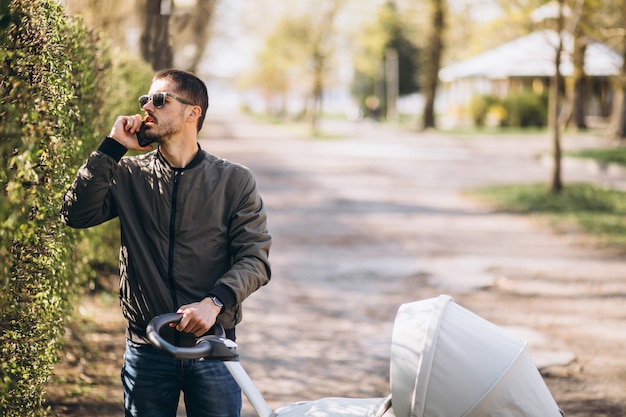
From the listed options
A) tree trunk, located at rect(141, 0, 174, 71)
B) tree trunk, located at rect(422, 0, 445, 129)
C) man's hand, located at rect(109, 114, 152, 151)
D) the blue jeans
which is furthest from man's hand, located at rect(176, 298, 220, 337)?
tree trunk, located at rect(422, 0, 445, 129)

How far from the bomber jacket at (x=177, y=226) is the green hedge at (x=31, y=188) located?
0.26 metres

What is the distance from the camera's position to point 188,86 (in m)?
3.33

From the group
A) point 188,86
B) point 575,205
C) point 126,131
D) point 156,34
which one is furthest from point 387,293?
point 575,205

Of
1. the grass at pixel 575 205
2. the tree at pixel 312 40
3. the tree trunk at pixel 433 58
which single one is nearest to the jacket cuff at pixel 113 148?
the grass at pixel 575 205

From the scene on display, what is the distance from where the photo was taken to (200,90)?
336 centimetres

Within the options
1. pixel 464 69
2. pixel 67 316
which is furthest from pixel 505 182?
pixel 464 69

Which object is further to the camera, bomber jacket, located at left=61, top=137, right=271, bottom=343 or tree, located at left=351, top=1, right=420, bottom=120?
tree, located at left=351, top=1, right=420, bottom=120

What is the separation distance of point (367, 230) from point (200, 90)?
10.7 meters

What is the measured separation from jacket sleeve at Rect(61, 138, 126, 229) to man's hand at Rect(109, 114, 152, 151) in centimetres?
2

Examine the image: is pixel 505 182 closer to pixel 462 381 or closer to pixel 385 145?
pixel 385 145

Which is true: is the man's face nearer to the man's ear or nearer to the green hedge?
the man's ear

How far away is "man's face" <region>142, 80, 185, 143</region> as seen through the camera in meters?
3.28

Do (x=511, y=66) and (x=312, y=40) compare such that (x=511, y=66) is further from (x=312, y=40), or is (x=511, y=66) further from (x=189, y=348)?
(x=189, y=348)

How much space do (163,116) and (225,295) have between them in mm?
735
